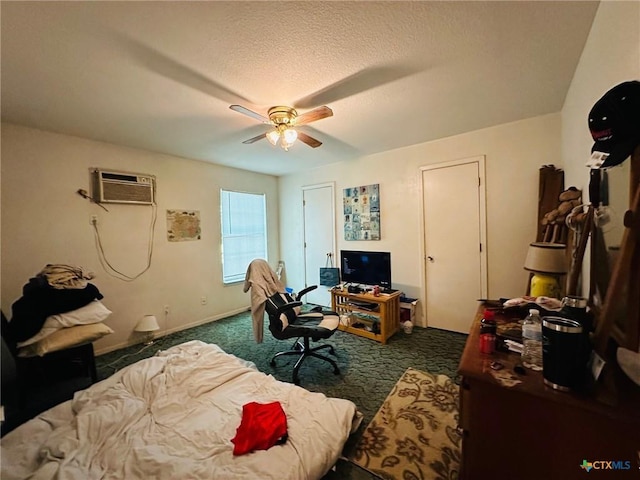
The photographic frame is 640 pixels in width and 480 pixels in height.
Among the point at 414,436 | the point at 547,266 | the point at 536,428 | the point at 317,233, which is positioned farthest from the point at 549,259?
the point at 317,233

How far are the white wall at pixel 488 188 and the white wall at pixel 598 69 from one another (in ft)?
1.32

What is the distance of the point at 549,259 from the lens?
70.9 inches

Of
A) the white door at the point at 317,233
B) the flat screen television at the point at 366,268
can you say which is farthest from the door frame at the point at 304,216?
the flat screen television at the point at 366,268

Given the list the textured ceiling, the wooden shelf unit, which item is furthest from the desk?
the wooden shelf unit

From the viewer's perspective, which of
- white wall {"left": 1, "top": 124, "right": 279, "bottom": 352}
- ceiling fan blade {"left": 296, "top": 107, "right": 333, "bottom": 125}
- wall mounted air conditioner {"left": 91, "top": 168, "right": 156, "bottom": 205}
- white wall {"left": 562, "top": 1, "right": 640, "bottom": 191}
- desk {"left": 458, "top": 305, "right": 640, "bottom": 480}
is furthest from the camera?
wall mounted air conditioner {"left": 91, "top": 168, "right": 156, "bottom": 205}

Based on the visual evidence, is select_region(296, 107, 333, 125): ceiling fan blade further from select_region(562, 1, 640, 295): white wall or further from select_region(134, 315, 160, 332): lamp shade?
select_region(134, 315, 160, 332): lamp shade

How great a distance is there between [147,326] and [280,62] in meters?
3.34

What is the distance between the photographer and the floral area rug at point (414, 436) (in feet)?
4.63

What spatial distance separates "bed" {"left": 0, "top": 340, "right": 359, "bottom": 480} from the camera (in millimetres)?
1131

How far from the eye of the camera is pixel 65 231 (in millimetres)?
2736

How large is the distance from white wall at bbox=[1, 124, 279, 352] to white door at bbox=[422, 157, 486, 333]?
3.15 meters

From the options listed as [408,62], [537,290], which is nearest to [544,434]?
[537,290]

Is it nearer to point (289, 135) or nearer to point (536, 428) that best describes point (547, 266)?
point (536, 428)

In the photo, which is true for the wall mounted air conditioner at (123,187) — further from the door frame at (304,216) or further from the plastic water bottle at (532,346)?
the plastic water bottle at (532,346)
